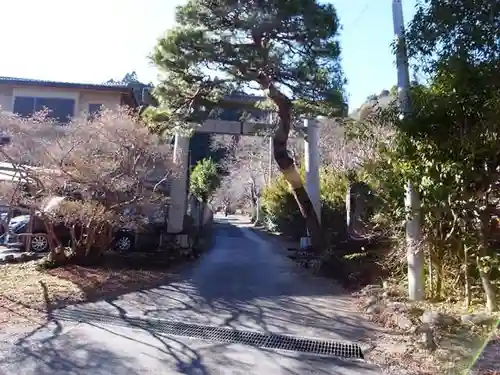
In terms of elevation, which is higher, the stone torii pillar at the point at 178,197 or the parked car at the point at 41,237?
the stone torii pillar at the point at 178,197

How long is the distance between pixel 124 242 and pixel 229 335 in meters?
7.53

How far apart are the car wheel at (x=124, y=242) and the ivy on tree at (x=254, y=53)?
11.2 feet

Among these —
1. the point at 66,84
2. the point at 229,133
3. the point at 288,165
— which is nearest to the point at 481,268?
the point at 288,165

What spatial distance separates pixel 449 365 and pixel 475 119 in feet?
8.93

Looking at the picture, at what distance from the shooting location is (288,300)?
691cm

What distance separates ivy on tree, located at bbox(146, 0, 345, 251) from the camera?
29.9 feet

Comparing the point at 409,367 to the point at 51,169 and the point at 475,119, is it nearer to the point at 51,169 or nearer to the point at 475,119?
the point at 475,119

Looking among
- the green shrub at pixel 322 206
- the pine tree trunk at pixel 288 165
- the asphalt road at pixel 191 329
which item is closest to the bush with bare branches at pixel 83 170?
the asphalt road at pixel 191 329

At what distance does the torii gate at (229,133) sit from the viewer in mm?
12820

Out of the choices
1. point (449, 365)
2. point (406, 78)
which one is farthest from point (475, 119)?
point (449, 365)

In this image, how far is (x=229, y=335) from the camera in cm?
491

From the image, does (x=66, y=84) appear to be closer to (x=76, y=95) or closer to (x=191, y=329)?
(x=76, y=95)

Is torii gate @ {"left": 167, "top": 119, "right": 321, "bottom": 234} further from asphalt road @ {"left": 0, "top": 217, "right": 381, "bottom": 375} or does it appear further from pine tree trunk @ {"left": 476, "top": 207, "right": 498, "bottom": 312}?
pine tree trunk @ {"left": 476, "top": 207, "right": 498, "bottom": 312}

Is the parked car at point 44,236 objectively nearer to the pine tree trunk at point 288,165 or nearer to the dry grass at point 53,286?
the dry grass at point 53,286
